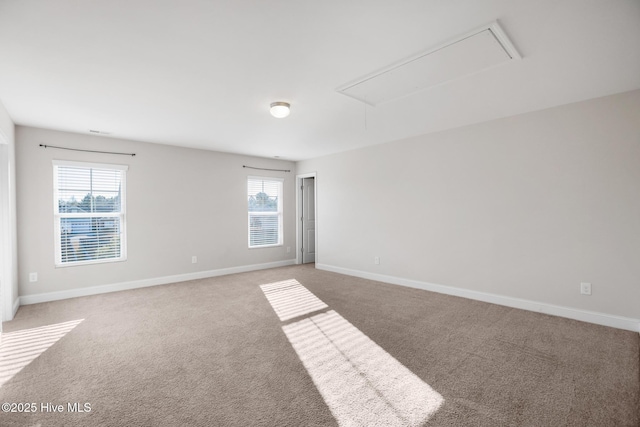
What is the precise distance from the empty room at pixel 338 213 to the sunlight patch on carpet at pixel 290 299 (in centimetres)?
5

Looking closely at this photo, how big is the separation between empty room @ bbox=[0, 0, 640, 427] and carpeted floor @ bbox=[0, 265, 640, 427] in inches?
0.9

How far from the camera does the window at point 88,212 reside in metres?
4.37

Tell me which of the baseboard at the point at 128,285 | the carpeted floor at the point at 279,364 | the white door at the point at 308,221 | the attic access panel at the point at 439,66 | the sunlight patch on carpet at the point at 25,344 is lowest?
the sunlight patch on carpet at the point at 25,344

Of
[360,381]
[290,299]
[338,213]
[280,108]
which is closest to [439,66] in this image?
[280,108]

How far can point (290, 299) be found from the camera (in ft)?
13.9

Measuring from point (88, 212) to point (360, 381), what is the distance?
4.71 metres

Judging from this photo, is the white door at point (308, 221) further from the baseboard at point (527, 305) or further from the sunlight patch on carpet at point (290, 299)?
the baseboard at point (527, 305)

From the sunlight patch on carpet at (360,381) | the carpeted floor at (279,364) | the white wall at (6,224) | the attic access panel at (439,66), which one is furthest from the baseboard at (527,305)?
the white wall at (6,224)

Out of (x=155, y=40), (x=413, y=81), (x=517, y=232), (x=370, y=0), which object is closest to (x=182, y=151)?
(x=155, y=40)

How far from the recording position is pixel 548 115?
3518 mm

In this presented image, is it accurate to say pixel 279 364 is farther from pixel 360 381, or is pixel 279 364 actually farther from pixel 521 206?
pixel 521 206

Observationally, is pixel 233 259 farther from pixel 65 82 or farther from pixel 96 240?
pixel 65 82

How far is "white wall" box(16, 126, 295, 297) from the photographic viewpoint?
4133 millimetres

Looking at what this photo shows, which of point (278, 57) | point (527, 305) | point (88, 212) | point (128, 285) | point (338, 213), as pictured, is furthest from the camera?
point (338, 213)
